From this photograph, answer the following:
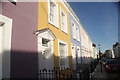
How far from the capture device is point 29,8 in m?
5.51

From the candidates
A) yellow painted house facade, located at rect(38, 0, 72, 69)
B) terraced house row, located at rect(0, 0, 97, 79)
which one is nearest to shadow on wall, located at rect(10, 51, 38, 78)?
terraced house row, located at rect(0, 0, 97, 79)

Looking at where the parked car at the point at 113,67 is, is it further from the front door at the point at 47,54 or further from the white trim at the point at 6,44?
the white trim at the point at 6,44

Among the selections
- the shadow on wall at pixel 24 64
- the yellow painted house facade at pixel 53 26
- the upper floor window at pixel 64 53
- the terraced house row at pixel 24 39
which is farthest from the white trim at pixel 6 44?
the upper floor window at pixel 64 53

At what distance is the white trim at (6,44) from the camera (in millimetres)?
4082

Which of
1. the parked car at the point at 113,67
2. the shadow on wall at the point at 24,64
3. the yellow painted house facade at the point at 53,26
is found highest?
the yellow painted house facade at the point at 53,26

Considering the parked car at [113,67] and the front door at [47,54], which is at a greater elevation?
the front door at [47,54]

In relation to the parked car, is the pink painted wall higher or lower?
higher

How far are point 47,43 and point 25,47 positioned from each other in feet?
7.62

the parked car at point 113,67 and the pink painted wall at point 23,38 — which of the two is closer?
the pink painted wall at point 23,38

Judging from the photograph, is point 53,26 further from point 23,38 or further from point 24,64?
point 24,64

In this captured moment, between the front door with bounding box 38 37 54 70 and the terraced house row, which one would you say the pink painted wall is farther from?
the front door with bounding box 38 37 54 70

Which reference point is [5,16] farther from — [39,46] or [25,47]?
[39,46]

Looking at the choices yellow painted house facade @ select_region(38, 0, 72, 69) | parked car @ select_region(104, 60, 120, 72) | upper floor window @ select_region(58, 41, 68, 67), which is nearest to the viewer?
yellow painted house facade @ select_region(38, 0, 72, 69)

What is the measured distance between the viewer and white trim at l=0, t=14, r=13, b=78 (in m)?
4.08
